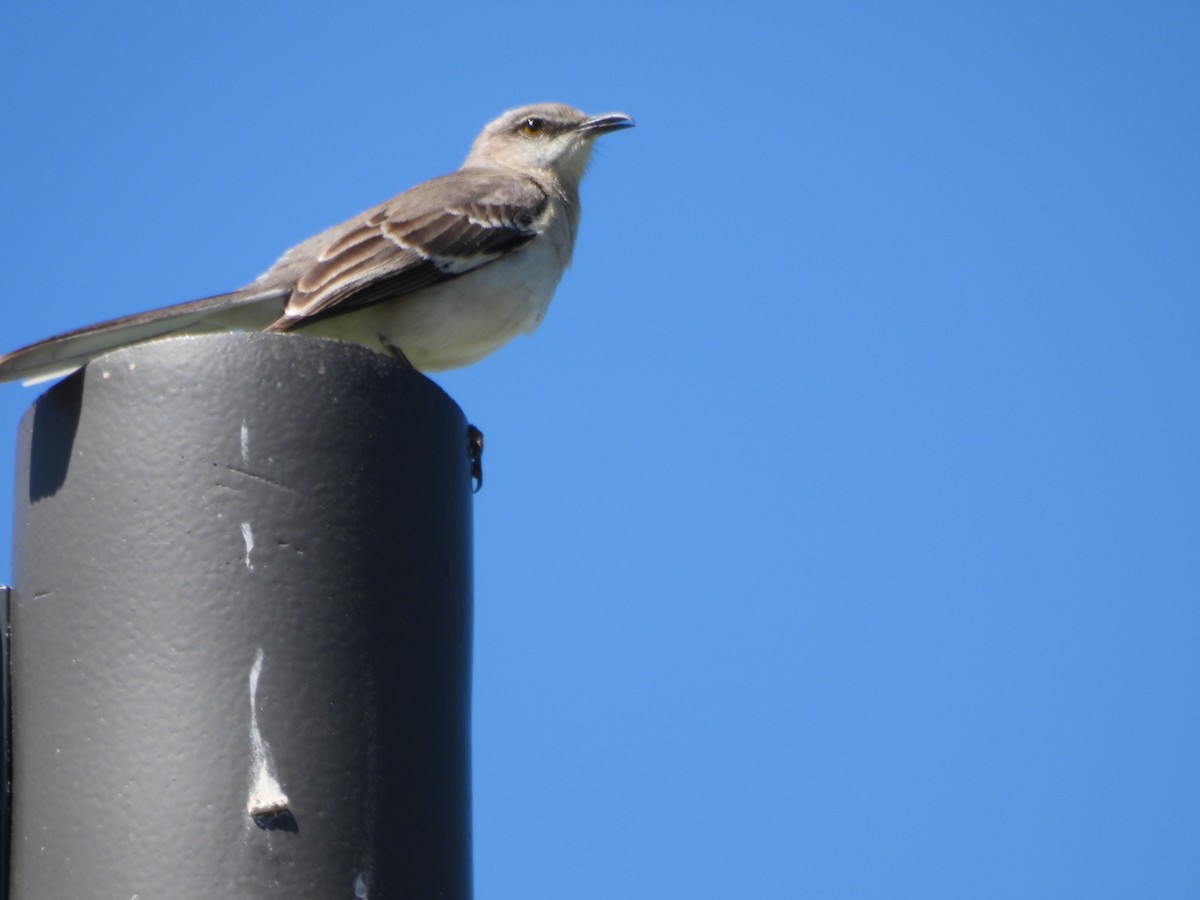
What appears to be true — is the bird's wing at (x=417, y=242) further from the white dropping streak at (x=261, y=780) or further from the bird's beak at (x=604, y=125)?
the white dropping streak at (x=261, y=780)

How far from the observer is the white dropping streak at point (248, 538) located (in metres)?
3.23

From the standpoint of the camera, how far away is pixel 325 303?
646 centimetres

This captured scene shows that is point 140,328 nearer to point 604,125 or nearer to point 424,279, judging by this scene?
point 424,279

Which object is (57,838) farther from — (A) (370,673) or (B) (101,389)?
(B) (101,389)

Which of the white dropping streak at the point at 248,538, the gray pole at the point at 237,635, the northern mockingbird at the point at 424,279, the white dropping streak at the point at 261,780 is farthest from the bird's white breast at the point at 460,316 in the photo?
the white dropping streak at the point at 261,780

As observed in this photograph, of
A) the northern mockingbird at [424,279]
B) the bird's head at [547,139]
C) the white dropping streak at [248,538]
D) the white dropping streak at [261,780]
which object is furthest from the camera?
the bird's head at [547,139]

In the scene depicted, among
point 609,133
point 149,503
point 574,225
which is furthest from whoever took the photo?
point 609,133

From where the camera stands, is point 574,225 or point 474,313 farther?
point 574,225

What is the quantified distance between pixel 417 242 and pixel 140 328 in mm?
1958

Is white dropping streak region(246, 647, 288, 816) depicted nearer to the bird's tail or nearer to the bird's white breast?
the bird's tail

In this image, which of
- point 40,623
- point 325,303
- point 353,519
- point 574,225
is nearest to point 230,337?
point 353,519

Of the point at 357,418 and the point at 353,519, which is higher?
the point at 357,418

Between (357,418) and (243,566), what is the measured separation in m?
0.44

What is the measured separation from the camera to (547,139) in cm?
944
